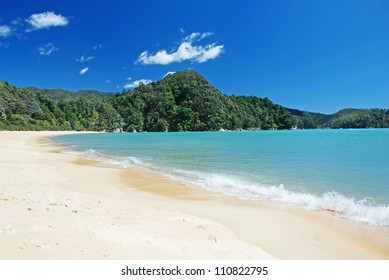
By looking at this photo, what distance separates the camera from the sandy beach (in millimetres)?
4387

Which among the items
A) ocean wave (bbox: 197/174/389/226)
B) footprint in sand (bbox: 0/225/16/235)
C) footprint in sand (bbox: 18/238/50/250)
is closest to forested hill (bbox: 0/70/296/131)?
ocean wave (bbox: 197/174/389/226)

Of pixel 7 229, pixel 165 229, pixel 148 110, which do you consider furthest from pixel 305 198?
pixel 148 110

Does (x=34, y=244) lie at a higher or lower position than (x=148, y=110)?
lower

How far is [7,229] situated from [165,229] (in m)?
2.66

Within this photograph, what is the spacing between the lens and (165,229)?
5.56 metres

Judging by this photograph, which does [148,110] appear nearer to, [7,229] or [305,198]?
[305,198]

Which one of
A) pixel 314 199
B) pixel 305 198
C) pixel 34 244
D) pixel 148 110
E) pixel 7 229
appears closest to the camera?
pixel 34 244

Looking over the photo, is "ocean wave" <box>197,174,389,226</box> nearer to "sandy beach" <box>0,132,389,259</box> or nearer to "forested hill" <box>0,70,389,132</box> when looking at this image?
"sandy beach" <box>0,132,389,259</box>

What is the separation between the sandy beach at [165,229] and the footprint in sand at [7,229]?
0.01 m

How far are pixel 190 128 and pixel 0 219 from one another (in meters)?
151

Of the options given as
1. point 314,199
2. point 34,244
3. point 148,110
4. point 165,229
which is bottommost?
point 314,199

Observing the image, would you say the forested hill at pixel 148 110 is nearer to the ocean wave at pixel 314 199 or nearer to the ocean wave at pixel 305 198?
the ocean wave at pixel 305 198

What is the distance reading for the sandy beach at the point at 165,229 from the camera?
14.4ft

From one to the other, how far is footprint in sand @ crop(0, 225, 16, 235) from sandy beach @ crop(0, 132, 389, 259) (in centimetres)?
1
